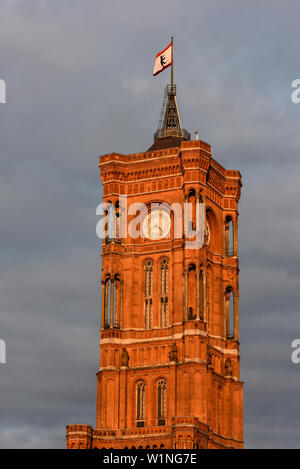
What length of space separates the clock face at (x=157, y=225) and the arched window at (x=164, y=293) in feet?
10.4

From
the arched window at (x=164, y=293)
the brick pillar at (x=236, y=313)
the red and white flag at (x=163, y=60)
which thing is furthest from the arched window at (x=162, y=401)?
the red and white flag at (x=163, y=60)

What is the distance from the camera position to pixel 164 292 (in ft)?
447

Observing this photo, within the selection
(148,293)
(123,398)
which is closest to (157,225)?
(148,293)

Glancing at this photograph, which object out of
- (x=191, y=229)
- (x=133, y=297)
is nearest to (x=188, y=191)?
(x=191, y=229)

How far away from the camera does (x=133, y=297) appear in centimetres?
13700

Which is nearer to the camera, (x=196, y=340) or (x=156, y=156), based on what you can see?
(x=196, y=340)

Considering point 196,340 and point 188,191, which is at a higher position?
point 188,191

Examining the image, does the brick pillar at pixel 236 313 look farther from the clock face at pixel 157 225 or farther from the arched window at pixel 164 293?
the clock face at pixel 157 225

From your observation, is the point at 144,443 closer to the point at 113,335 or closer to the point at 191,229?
the point at 113,335

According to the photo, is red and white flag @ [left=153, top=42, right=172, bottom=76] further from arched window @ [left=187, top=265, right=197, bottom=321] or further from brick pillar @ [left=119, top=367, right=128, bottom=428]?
brick pillar @ [left=119, top=367, right=128, bottom=428]

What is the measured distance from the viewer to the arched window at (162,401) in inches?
5197

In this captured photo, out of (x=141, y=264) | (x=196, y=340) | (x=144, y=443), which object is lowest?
(x=144, y=443)

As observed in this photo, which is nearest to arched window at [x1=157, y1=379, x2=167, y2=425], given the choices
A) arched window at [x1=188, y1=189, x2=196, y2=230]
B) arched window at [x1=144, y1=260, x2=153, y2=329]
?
arched window at [x1=144, y1=260, x2=153, y2=329]

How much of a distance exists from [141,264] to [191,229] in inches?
282
